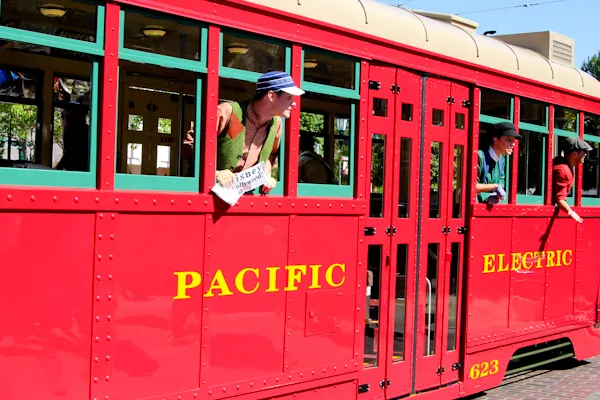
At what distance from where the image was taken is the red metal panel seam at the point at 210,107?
438 centimetres

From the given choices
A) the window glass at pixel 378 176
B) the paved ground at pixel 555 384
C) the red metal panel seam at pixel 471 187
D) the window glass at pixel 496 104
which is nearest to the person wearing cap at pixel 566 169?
the window glass at pixel 496 104

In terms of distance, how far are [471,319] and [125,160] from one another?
306 centimetres

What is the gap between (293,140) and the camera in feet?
16.2

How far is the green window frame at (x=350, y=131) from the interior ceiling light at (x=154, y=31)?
0.92 m

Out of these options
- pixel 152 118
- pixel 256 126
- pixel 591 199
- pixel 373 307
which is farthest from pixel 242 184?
pixel 591 199

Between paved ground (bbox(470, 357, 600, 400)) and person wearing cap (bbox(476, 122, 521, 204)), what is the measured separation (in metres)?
1.80

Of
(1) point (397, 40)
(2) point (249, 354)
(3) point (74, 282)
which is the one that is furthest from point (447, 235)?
(3) point (74, 282)

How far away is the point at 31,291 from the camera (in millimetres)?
3660

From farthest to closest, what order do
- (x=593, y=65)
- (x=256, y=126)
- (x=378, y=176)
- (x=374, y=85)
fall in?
(x=593, y=65)
(x=378, y=176)
(x=374, y=85)
(x=256, y=126)

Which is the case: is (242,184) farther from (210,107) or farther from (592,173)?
(592,173)

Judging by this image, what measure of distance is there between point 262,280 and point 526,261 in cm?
329

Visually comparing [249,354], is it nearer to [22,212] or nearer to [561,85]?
[22,212]

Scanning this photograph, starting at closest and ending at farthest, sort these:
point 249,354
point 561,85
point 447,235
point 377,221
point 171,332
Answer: point 171,332, point 249,354, point 377,221, point 447,235, point 561,85

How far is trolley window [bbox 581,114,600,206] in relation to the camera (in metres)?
8.15
